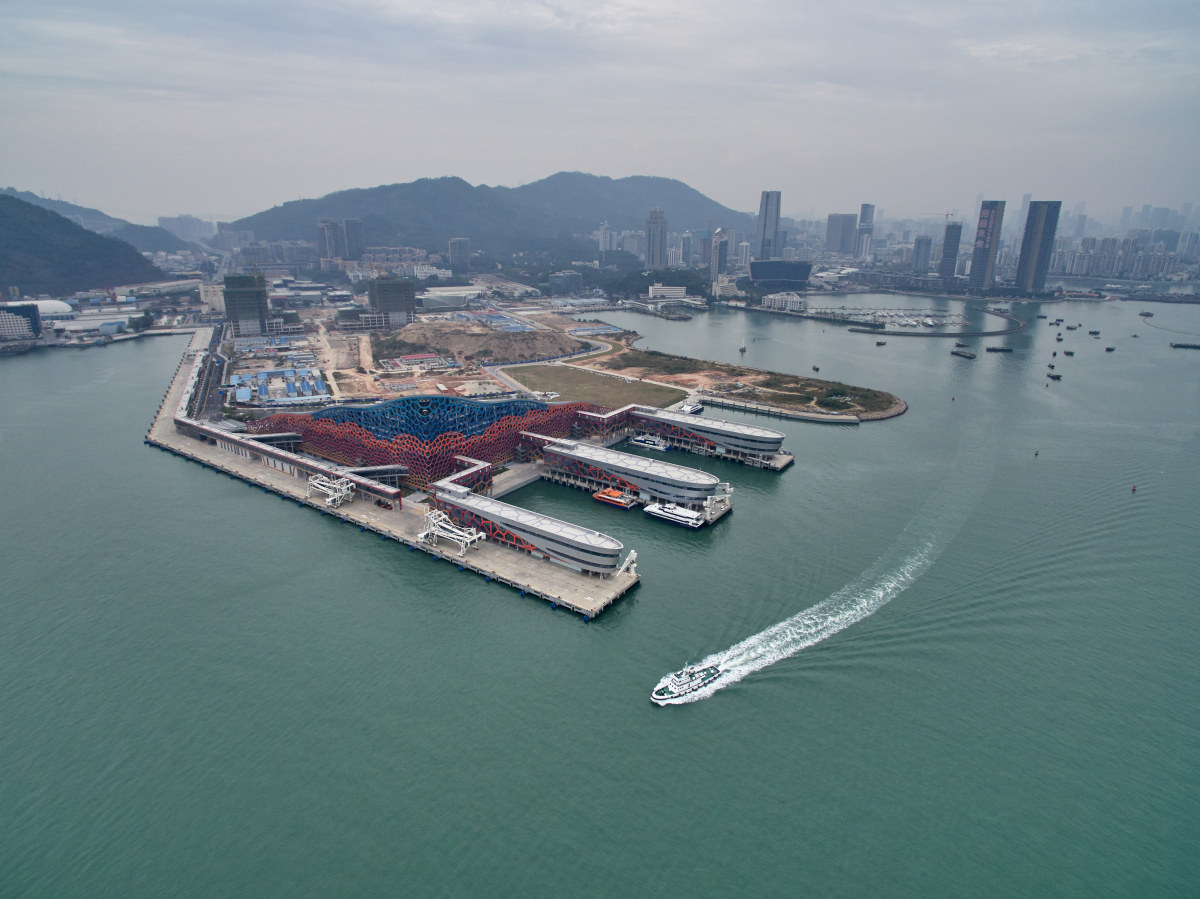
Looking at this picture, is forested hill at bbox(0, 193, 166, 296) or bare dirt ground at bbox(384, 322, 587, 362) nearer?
bare dirt ground at bbox(384, 322, 587, 362)

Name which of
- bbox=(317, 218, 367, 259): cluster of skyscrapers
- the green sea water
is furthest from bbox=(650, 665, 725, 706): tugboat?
bbox=(317, 218, 367, 259): cluster of skyscrapers

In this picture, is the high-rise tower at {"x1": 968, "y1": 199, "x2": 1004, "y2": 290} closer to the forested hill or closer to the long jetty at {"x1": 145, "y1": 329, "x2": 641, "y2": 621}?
the long jetty at {"x1": 145, "y1": 329, "x2": 641, "y2": 621}

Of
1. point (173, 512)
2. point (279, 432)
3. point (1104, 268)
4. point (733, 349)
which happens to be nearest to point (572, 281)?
point (733, 349)

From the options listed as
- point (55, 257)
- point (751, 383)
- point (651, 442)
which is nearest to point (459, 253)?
point (55, 257)

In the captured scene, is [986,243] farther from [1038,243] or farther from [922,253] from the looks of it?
[922,253]

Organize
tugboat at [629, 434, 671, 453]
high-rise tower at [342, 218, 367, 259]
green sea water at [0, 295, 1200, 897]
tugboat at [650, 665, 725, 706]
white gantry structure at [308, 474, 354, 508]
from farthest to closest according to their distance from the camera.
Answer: high-rise tower at [342, 218, 367, 259] → tugboat at [629, 434, 671, 453] → white gantry structure at [308, 474, 354, 508] → tugboat at [650, 665, 725, 706] → green sea water at [0, 295, 1200, 897]

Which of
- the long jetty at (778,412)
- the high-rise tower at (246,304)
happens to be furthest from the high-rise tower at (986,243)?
the high-rise tower at (246,304)
